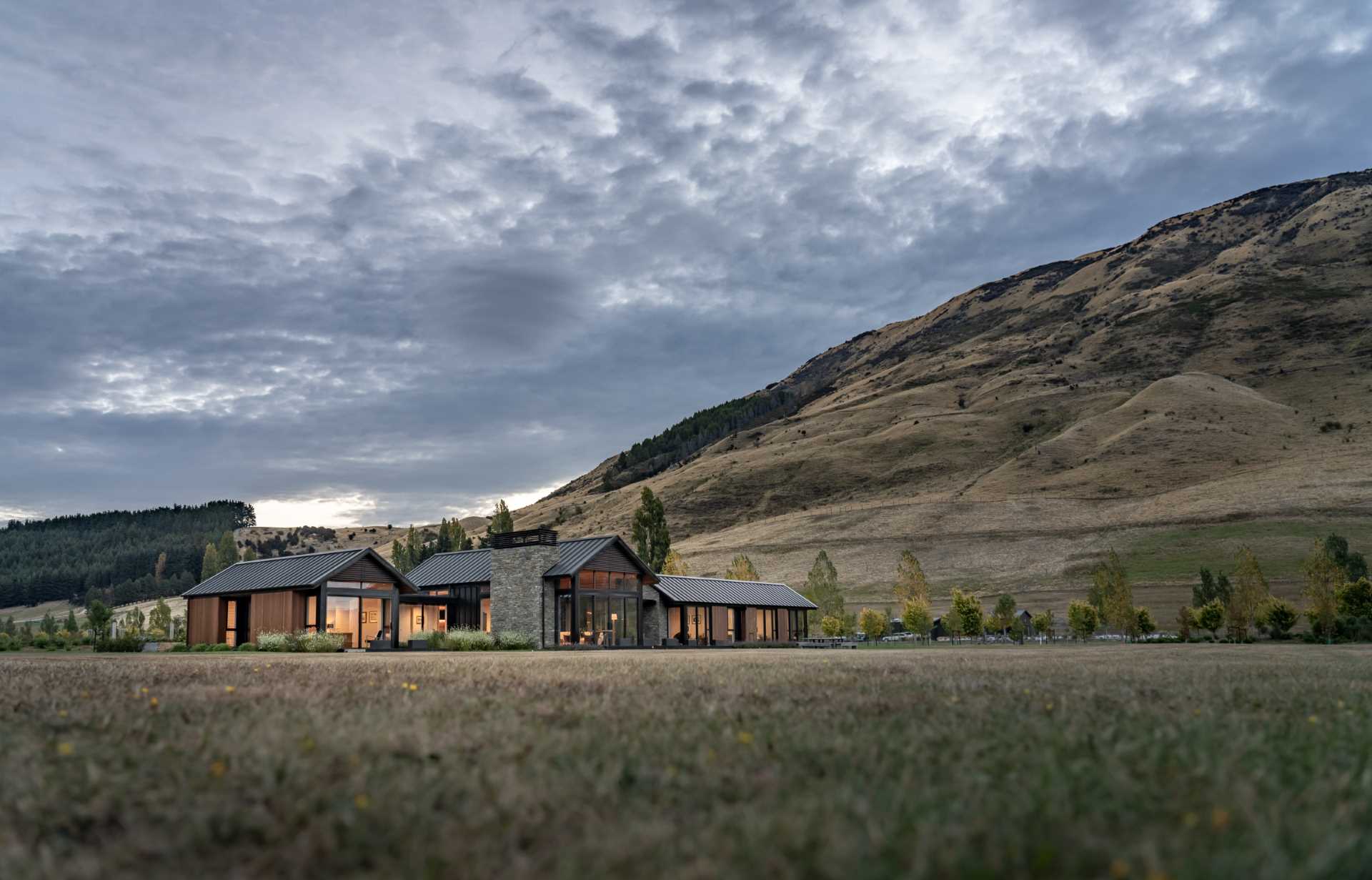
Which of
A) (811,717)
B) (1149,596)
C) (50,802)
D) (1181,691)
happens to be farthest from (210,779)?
(1149,596)

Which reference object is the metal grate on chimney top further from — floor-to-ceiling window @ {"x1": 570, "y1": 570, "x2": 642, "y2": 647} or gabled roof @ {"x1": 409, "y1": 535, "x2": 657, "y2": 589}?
floor-to-ceiling window @ {"x1": 570, "y1": 570, "x2": 642, "y2": 647}

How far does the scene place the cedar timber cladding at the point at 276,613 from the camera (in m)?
48.8

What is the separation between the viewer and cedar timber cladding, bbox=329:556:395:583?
161 feet

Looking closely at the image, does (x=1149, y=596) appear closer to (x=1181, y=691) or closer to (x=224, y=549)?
(x=1181, y=691)

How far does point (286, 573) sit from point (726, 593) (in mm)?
28689

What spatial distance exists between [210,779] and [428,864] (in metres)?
2.32

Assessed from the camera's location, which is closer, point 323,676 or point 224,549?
point 323,676

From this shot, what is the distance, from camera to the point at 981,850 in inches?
156

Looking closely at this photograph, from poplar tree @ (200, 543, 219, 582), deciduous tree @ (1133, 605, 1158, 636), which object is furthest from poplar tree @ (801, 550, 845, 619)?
poplar tree @ (200, 543, 219, 582)

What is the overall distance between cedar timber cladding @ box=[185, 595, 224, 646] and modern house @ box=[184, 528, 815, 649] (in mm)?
75

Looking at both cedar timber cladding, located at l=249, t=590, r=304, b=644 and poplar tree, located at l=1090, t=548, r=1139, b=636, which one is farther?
poplar tree, located at l=1090, t=548, r=1139, b=636

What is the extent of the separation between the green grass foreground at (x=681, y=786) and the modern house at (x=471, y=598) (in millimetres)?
40354

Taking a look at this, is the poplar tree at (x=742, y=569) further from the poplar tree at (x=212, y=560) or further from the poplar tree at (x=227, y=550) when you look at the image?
the poplar tree at (x=212, y=560)

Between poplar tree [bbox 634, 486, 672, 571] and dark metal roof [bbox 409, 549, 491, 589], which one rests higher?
poplar tree [bbox 634, 486, 672, 571]
